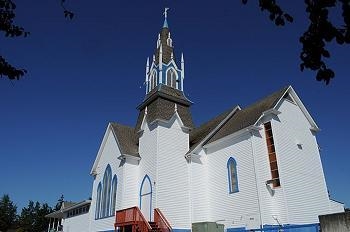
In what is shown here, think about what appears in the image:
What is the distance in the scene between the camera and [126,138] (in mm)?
28391

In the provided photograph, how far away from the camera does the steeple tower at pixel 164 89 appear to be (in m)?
27.3

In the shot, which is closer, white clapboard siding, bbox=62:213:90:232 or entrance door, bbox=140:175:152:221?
entrance door, bbox=140:175:152:221

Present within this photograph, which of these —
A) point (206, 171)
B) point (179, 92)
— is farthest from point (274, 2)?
point (179, 92)

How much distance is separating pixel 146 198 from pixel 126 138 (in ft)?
20.5

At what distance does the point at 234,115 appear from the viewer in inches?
1085

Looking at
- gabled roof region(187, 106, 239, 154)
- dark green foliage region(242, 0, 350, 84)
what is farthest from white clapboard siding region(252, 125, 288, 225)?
dark green foliage region(242, 0, 350, 84)

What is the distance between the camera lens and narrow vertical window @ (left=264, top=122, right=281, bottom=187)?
20062mm

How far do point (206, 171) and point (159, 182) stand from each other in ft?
12.5

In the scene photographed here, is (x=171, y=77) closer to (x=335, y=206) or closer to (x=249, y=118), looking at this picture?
(x=249, y=118)

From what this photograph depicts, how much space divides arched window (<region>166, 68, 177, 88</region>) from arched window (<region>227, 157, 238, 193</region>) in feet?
33.7

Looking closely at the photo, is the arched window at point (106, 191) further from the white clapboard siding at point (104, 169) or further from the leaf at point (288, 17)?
the leaf at point (288, 17)

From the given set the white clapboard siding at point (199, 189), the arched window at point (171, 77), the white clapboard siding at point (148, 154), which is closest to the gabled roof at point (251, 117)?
the white clapboard siding at point (199, 189)

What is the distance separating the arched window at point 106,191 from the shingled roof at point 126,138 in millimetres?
2824

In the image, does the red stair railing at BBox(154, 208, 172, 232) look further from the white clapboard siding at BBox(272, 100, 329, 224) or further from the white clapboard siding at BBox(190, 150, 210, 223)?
the white clapboard siding at BBox(272, 100, 329, 224)
